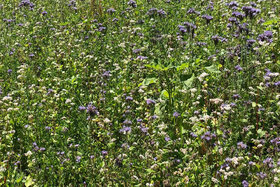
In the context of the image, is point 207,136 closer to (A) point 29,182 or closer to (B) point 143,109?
(B) point 143,109

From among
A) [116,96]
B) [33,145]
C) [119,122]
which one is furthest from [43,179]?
[116,96]

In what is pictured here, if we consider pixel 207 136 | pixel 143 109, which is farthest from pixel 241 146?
pixel 143 109

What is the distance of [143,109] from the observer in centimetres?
419

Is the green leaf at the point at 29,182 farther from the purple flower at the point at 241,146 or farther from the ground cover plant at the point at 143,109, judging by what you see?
the purple flower at the point at 241,146

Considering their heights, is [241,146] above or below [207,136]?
below

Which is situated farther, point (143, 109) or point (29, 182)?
point (143, 109)

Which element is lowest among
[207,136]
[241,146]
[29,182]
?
[29,182]

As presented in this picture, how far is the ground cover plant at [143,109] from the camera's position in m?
3.13

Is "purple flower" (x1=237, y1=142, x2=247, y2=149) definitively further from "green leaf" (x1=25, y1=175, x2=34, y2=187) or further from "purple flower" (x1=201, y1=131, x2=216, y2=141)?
"green leaf" (x1=25, y1=175, x2=34, y2=187)

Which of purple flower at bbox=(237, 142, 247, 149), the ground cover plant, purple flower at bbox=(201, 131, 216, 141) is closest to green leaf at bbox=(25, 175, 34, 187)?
the ground cover plant

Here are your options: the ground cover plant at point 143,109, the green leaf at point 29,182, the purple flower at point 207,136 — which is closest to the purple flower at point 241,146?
the ground cover plant at point 143,109

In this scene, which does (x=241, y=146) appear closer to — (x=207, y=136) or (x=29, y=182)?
(x=207, y=136)

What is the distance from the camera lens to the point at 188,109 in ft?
12.9

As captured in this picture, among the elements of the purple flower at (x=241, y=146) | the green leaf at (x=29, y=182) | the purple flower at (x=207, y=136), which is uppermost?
the purple flower at (x=207, y=136)
